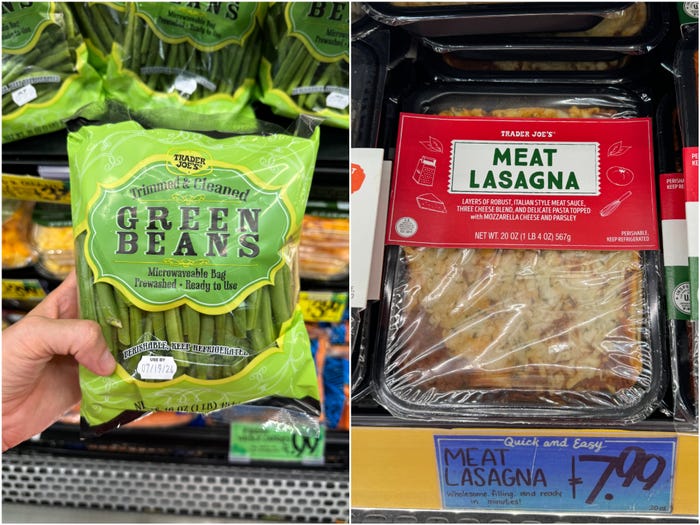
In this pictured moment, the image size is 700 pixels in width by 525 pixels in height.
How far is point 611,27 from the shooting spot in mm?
989

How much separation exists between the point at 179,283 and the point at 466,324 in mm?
466

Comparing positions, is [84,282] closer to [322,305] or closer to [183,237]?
[183,237]

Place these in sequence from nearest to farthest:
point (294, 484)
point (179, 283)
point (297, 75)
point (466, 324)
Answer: point (179, 283) → point (466, 324) → point (297, 75) → point (294, 484)

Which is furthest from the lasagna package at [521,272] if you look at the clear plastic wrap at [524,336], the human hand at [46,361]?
the human hand at [46,361]

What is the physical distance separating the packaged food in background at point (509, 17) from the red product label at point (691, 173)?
9.7 inches

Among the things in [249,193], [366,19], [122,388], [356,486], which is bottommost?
[356,486]

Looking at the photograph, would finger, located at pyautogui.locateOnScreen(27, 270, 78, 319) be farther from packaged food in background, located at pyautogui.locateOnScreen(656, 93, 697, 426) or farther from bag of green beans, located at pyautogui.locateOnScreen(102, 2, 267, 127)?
packaged food in background, located at pyautogui.locateOnScreen(656, 93, 697, 426)

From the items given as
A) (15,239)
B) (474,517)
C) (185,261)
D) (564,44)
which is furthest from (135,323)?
(564,44)

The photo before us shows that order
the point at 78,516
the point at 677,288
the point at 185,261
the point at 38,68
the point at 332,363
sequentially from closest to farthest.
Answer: the point at 185,261, the point at 677,288, the point at 38,68, the point at 78,516, the point at 332,363

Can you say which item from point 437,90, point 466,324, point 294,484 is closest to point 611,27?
point 437,90

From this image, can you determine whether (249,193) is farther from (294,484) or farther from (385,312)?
(294,484)

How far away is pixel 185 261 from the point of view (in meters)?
0.82

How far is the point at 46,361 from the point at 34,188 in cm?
43

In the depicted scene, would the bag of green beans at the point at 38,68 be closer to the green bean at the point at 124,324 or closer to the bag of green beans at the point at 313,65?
the bag of green beans at the point at 313,65
